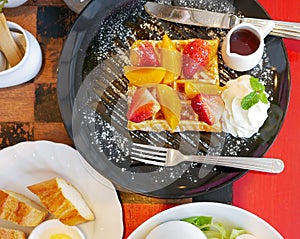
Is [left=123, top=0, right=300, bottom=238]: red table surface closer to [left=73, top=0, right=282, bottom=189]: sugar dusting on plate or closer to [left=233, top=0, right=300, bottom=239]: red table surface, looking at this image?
[left=233, top=0, right=300, bottom=239]: red table surface

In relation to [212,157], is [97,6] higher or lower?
higher

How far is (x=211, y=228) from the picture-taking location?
59.6 inches

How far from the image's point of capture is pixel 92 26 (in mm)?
1563

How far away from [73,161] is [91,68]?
262 mm

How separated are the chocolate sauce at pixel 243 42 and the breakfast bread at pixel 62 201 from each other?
22.8 inches

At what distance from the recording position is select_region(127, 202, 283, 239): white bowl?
4.78ft

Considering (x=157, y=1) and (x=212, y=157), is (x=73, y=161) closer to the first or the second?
(x=212, y=157)

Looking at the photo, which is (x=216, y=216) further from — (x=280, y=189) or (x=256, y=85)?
(x=256, y=85)

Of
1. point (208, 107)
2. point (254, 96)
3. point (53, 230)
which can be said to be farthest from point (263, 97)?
point (53, 230)

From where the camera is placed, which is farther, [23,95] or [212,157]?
[23,95]

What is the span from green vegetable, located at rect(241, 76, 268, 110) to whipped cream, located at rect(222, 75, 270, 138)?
0.02 m

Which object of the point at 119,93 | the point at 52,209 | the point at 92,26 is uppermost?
the point at 92,26

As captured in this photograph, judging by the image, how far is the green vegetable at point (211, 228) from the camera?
4.90 ft

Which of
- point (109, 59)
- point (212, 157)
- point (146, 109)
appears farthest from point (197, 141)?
point (109, 59)
